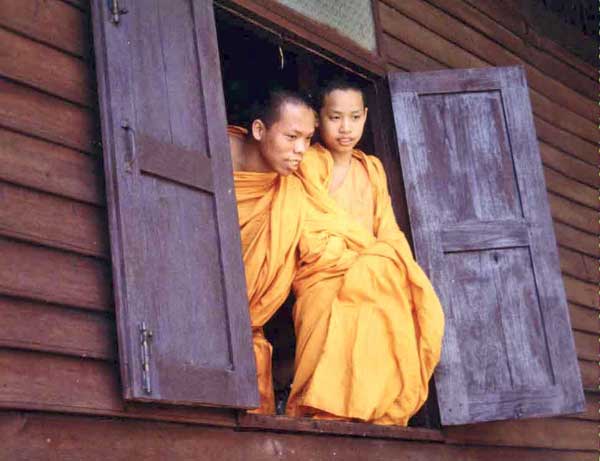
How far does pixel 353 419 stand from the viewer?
504 cm

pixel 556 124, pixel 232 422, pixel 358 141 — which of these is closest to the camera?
pixel 232 422

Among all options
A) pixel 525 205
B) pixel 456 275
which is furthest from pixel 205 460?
pixel 525 205

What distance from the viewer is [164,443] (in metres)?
4.01

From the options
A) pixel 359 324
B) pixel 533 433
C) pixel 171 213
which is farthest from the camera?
pixel 533 433

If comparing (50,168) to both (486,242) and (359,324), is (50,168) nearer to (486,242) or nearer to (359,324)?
(359,324)

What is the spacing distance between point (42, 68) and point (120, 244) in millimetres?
672

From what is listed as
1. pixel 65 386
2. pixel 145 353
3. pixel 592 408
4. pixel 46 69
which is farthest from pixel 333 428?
pixel 592 408

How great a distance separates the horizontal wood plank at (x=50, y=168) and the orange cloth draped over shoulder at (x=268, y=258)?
1.31 metres

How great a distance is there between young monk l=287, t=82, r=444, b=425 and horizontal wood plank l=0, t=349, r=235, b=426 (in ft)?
3.68

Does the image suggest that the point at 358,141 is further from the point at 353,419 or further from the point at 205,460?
the point at 205,460

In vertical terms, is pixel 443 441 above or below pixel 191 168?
below

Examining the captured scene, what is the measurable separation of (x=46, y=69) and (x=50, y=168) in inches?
15.0

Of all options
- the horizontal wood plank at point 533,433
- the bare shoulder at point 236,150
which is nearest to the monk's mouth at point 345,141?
the bare shoulder at point 236,150

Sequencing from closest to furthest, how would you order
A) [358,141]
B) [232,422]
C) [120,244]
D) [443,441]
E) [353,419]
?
[120,244], [232,422], [353,419], [443,441], [358,141]
